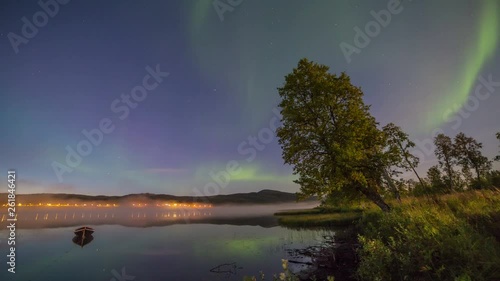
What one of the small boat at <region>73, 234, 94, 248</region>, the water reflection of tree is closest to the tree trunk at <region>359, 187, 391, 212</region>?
the water reflection of tree

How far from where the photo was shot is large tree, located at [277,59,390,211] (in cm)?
1866

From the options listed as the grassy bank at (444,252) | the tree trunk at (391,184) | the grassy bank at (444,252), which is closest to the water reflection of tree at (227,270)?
the grassy bank at (444,252)

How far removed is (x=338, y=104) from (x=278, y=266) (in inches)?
546

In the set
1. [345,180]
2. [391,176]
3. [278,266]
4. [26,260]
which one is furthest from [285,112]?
[26,260]

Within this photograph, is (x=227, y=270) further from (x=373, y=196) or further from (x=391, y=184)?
(x=391, y=184)

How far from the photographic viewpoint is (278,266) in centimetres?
1973

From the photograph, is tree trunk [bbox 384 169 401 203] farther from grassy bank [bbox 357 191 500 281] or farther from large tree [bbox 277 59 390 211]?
grassy bank [bbox 357 191 500 281]

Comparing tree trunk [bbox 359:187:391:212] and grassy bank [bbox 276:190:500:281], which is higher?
tree trunk [bbox 359:187:391:212]

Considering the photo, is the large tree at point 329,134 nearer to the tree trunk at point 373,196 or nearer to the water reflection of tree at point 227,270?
the tree trunk at point 373,196

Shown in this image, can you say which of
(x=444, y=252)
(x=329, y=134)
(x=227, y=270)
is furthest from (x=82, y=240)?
(x=444, y=252)

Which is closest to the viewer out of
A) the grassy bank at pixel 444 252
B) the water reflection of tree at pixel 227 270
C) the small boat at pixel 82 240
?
the grassy bank at pixel 444 252

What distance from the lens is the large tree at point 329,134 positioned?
18.7 metres

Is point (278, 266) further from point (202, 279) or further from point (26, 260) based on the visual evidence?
point (26, 260)

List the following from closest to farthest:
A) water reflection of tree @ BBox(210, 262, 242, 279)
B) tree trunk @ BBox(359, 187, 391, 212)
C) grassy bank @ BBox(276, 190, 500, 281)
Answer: grassy bank @ BBox(276, 190, 500, 281) < water reflection of tree @ BBox(210, 262, 242, 279) < tree trunk @ BBox(359, 187, 391, 212)
